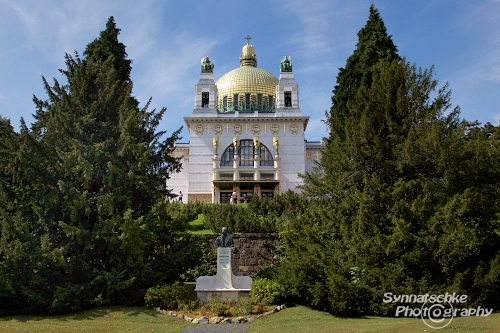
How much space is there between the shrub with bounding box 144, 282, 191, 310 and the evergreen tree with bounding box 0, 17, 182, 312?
0.65m

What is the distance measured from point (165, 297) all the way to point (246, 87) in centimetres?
4469

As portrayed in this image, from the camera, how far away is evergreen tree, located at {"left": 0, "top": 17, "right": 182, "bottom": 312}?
1330 centimetres

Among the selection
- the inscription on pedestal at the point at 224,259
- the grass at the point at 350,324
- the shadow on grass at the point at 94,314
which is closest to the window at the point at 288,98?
the inscription on pedestal at the point at 224,259

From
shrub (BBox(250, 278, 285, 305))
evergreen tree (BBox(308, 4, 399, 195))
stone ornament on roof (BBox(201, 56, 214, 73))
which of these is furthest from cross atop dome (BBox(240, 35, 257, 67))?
shrub (BBox(250, 278, 285, 305))

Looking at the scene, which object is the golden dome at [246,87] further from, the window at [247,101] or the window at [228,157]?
the window at [228,157]

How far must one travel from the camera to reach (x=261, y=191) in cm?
4916

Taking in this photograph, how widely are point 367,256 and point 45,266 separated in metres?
9.62

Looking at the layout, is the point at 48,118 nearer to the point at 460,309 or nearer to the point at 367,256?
the point at 367,256

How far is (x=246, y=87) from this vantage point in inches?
2213

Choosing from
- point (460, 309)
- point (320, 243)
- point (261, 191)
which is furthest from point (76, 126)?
point (261, 191)

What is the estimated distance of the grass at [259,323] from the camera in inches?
427

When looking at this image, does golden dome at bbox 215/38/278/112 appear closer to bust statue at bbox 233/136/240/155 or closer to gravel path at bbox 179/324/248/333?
bust statue at bbox 233/136/240/155

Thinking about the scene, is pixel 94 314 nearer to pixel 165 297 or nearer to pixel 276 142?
pixel 165 297

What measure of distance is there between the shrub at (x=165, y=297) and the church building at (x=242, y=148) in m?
33.7
